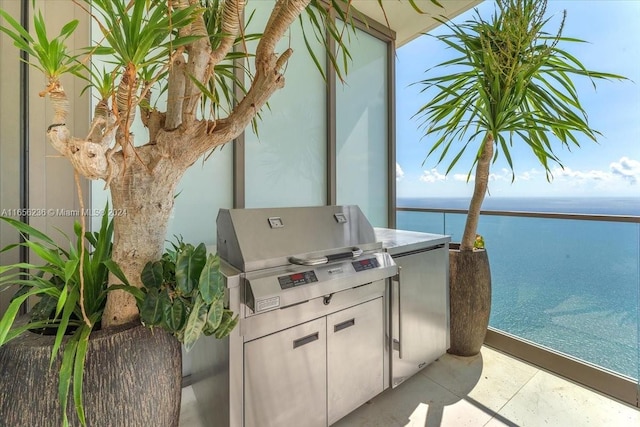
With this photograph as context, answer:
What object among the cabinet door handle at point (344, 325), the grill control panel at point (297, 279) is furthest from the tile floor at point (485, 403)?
the grill control panel at point (297, 279)

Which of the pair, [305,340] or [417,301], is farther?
[417,301]

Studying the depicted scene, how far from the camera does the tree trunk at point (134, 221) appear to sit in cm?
105

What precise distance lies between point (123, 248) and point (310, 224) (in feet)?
3.05

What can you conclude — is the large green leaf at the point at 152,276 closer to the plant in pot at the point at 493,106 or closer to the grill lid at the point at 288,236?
the grill lid at the point at 288,236

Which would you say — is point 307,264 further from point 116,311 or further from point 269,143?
point 269,143

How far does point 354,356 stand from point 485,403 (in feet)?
3.39

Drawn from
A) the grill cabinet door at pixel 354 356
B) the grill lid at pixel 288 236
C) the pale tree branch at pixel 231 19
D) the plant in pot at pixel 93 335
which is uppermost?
the pale tree branch at pixel 231 19

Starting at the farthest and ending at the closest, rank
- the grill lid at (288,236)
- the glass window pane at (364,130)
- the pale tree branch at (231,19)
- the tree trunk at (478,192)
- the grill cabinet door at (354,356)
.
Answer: the glass window pane at (364,130) → the tree trunk at (478,192) → the grill cabinet door at (354,356) → the grill lid at (288,236) → the pale tree branch at (231,19)

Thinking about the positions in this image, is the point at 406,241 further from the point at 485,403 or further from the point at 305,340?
the point at 485,403

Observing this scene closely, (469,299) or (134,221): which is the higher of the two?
(134,221)

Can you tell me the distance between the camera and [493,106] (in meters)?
2.16

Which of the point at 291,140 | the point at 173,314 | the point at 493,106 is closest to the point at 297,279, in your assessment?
the point at 173,314

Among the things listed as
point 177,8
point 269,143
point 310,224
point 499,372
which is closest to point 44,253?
point 177,8

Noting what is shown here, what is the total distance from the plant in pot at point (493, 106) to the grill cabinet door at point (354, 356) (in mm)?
978
